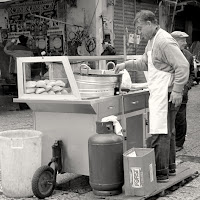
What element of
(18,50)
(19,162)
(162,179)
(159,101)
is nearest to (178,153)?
(162,179)

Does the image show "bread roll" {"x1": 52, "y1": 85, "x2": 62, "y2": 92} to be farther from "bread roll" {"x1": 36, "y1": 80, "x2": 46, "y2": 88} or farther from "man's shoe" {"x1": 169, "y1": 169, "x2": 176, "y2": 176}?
"man's shoe" {"x1": 169, "y1": 169, "x2": 176, "y2": 176}

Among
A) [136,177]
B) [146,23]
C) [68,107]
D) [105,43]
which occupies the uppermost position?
[105,43]

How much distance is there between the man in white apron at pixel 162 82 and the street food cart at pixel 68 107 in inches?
19.9

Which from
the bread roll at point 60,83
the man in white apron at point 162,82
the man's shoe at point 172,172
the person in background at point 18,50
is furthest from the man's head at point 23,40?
the man's shoe at point 172,172

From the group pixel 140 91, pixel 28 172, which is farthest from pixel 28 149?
pixel 140 91

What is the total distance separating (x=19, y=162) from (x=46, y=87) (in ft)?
3.08

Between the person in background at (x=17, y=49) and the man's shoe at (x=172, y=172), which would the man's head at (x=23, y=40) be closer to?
the person in background at (x=17, y=49)

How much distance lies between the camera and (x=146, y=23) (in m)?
4.92

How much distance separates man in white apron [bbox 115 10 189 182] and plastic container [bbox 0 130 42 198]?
1.28 m

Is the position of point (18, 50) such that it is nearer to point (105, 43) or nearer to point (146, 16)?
point (105, 43)

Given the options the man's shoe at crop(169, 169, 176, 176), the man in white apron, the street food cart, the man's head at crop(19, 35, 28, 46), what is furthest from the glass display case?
the man's head at crop(19, 35, 28, 46)

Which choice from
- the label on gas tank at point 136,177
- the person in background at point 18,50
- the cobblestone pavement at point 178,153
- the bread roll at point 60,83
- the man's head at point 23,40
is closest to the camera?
Result: the label on gas tank at point 136,177

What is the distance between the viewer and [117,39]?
46.1 feet

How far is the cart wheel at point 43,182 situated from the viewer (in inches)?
182
